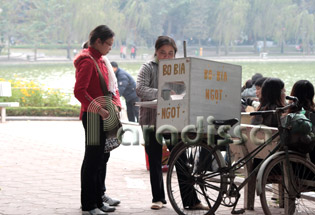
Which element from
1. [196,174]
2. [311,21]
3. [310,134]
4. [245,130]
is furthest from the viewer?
[311,21]

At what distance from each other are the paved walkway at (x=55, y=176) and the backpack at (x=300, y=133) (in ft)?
2.87

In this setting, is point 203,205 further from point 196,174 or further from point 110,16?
point 110,16

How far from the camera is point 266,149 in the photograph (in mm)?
4715

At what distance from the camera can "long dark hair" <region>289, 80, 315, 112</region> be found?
481 cm

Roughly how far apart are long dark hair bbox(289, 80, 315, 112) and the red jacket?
4.59ft

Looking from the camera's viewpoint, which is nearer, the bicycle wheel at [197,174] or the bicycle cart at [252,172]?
the bicycle cart at [252,172]

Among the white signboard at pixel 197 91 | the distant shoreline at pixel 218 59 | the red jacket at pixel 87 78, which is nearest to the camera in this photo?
the white signboard at pixel 197 91

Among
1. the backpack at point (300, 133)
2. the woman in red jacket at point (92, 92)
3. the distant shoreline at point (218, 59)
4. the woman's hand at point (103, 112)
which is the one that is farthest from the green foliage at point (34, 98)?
the distant shoreline at point (218, 59)

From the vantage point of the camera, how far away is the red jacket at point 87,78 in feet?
15.2

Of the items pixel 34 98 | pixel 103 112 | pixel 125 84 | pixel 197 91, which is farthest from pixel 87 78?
pixel 34 98

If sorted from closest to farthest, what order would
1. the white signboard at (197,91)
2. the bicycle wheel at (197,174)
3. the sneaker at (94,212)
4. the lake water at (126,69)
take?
the white signboard at (197,91), the bicycle wheel at (197,174), the sneaker at (94,212), the lake water at (126,69)

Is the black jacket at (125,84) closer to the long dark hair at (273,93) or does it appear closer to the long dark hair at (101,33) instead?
the long dark hair at (273,93)

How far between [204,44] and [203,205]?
230 feet

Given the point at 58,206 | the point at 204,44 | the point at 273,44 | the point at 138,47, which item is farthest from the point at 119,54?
the point at 58,206
